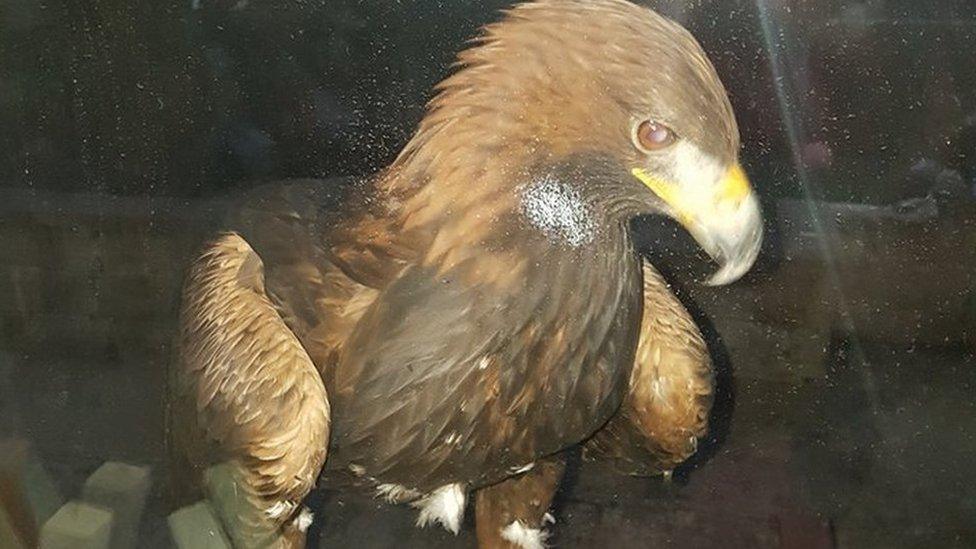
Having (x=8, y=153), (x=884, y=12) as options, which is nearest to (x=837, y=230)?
(x=884, y=12)

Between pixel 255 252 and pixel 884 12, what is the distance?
1.83 feet

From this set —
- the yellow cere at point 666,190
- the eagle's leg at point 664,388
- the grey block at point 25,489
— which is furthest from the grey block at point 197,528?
the yellow cere at point 666,190

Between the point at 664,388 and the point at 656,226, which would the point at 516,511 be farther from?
the point at 656,226

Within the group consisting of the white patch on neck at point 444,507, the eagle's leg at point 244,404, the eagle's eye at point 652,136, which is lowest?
the white patch on neck at point 444,507

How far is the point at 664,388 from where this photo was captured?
2.63 ft

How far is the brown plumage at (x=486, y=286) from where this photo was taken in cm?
67

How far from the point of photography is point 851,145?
0.74 meters

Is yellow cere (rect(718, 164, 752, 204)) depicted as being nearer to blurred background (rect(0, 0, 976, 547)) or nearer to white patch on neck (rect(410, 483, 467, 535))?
blurred background (rect(0, 0, 976, 547))

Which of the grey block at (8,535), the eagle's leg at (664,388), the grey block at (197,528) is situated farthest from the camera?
the grey block at (8,535)

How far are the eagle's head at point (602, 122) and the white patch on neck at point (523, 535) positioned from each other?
368mm

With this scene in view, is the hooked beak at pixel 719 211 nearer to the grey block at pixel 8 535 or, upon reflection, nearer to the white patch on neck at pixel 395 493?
the white patch on neck at pixel 395 493

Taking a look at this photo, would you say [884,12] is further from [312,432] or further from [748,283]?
[312,432]

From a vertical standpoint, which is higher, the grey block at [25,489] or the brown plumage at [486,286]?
the brown plumage at [486,286]

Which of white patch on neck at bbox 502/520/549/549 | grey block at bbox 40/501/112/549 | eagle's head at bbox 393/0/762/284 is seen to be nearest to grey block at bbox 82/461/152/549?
grey block at bbox 40/501/112/549
